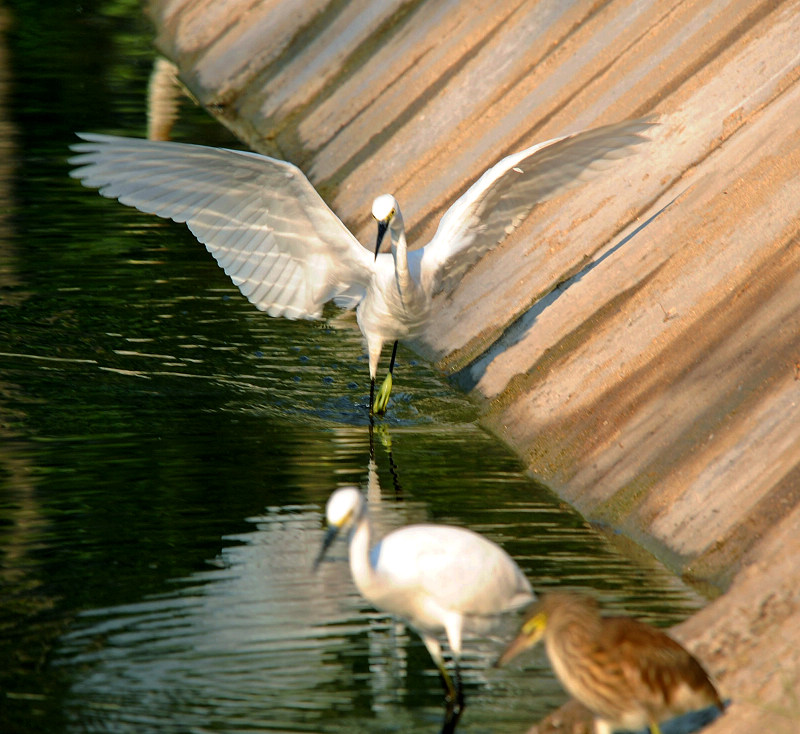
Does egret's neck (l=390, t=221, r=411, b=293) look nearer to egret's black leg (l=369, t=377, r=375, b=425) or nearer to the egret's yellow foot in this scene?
the egret's yellow foot

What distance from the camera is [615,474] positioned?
8.33m

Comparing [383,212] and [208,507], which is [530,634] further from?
[383,212]

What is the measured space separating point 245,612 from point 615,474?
8.66 feet

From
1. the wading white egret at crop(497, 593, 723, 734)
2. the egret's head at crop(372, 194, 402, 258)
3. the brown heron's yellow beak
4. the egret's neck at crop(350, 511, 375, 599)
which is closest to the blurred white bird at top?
the egret's head at crop(372, 194, 402, 258)

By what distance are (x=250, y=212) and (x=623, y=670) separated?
584 cm

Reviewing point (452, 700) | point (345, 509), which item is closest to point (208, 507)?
point (452, 700)

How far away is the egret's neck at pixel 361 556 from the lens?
557 cm

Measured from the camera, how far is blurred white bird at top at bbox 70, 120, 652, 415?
9.31m

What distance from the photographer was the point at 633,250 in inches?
419

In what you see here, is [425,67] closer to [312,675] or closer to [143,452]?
[143,452]

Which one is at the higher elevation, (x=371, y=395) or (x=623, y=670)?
(x=623, y=670)

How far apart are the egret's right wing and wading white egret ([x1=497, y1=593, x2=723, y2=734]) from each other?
15.9 feet

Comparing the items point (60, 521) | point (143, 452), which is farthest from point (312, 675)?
point (143, 452)

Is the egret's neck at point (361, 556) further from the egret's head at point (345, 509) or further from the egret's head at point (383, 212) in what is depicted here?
the egret's head at point (383, 212)
